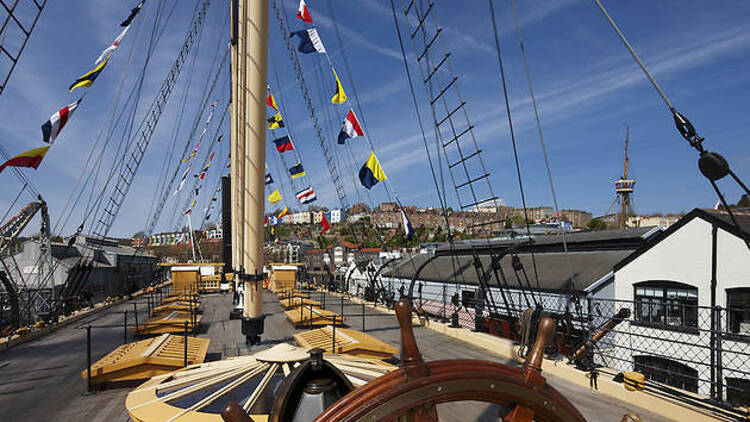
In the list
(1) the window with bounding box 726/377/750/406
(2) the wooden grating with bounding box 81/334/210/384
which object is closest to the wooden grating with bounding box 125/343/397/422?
(2) the wooden grating with bounding box 81/334/210/384

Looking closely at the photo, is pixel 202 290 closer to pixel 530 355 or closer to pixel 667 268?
pixel 667 268

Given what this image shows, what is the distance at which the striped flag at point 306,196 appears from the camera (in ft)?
63.5

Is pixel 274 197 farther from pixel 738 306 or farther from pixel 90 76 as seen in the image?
pixel 738 306

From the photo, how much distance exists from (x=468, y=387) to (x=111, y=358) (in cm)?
672

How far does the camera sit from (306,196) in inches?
765

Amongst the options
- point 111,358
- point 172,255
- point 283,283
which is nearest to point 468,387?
point 111,358

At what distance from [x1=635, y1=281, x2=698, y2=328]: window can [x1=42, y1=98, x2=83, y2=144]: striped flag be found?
15948 millimetres

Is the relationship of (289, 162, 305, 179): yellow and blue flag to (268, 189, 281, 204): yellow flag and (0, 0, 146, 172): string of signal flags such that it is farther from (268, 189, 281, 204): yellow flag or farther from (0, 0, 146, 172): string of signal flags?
(0, 0, 146, 172): string of signal flags

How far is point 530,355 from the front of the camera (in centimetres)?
154

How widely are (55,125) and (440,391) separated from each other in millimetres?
11169

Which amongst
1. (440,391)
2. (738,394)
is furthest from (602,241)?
(440,391)

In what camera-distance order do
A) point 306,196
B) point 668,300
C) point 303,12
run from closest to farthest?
point 303,12
point 668,300
point 306,196

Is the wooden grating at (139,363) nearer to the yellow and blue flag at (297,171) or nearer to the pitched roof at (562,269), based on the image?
the pitched roof at (562,269)

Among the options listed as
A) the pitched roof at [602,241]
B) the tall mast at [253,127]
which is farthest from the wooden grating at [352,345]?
the pitched roof at [602,241]
